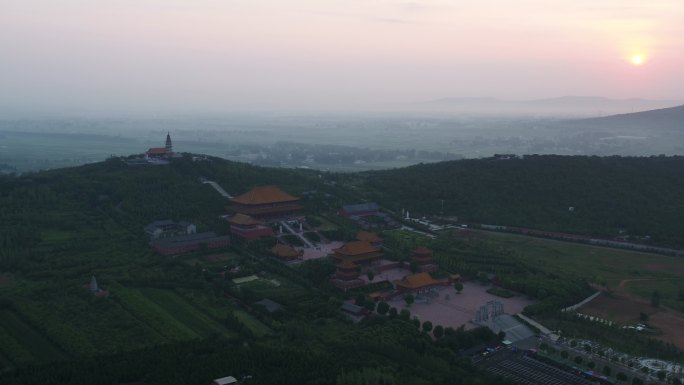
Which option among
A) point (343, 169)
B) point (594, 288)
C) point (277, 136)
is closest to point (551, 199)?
point (594, 288)

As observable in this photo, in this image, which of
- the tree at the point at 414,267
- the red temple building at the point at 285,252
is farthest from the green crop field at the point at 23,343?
the tree at the point at 414,267

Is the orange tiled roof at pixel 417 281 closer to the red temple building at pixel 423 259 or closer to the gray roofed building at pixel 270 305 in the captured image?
the red temple building at pixel 423 259

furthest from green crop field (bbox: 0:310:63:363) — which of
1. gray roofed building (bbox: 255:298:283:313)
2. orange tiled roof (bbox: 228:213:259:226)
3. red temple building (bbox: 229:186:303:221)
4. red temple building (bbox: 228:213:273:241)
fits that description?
red temple building (bbox: 229:186:303:221)

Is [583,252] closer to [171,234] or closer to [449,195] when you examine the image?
[449,195]

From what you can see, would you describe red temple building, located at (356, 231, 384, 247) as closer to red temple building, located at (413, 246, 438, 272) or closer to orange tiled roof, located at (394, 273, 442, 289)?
red temple building, located at (413, 246, 438, 272)

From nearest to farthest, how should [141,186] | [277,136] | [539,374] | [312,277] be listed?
[539,374] → [312,277] → [141,186] → [277,136]

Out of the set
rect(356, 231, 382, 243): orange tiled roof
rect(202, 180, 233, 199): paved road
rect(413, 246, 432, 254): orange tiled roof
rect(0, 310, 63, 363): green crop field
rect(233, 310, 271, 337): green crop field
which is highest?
rect(202, 180, 233, 199): paved road
